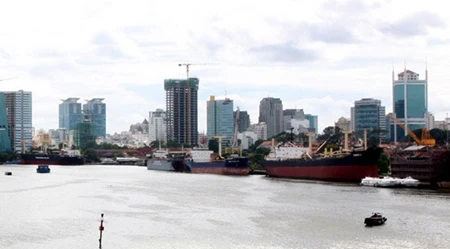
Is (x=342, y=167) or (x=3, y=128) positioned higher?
(x=3, y=128)

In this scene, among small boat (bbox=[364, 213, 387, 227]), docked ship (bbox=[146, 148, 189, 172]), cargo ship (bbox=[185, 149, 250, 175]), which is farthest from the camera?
docked ship (bbox=[146, 148, 189, 172])

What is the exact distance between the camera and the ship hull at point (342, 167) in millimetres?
68875

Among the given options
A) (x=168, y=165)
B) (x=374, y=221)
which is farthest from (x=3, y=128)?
(x=374, y=221)

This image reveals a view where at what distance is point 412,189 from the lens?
2323 inches

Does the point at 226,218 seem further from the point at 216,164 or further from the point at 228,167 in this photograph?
the point at 216,164

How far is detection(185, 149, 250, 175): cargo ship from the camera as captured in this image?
97.6m

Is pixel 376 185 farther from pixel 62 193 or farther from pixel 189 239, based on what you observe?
pixel 189 239

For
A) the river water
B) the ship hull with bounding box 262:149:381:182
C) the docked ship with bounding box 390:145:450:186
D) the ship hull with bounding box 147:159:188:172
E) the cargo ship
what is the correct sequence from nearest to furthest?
the river water
the docked ship with bounding box 390:145:450:186
the ship hull with bounding box 262:149:381:182
the cargo ship
the ship hull with bounding box 147:159:188:172

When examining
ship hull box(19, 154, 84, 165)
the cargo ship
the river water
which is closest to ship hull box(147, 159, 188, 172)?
the cargo ship

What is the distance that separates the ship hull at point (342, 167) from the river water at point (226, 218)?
9426 millimetres

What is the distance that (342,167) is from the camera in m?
70.7

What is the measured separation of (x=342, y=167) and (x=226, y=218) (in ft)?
108

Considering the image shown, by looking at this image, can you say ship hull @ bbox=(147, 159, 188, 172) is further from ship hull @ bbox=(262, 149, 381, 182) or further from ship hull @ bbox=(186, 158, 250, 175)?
ship hull @ bbox=(262, 149, 381, 182)

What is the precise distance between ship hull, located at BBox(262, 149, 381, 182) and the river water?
943cm
